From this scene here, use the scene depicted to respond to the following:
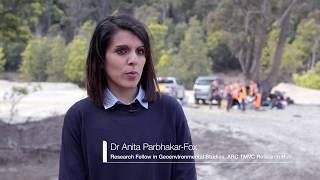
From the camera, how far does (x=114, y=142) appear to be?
2.30 meters

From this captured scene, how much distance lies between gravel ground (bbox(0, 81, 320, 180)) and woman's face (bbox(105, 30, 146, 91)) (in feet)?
20.9

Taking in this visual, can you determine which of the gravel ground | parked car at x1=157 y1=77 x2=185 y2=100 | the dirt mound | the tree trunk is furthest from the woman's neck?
the tree trunk

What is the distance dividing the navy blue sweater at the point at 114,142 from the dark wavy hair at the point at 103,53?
0.06 m

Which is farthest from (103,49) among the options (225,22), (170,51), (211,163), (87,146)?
(170,51)

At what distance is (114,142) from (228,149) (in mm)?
9113

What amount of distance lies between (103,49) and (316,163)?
26.2 feet

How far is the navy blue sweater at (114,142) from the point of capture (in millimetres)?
2301

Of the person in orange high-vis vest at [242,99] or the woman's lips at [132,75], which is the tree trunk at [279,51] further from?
the woman's lips at [132,75]

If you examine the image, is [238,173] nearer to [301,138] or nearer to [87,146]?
[301,138]

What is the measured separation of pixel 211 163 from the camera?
9711 millimetres

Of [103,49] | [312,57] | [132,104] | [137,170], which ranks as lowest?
[312,57]

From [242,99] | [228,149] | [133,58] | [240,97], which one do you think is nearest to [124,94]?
[133,58]

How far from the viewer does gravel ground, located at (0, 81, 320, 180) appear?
28.8ft

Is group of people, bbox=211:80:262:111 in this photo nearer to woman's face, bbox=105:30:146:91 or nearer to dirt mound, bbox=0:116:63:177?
dirt mound, bbox=0:116:63:177
